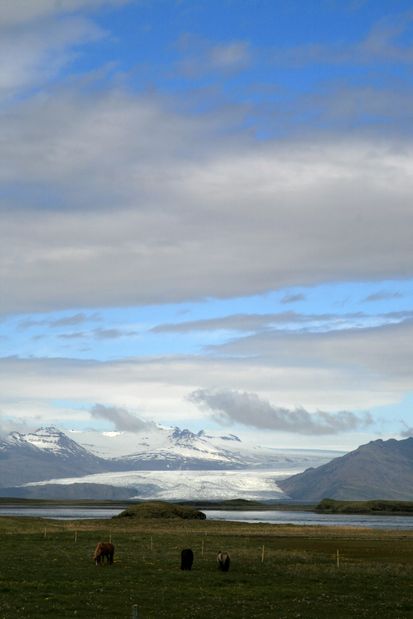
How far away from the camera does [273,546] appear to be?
81438mm

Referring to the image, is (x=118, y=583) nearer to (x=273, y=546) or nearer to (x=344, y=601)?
(x=344, y=601)

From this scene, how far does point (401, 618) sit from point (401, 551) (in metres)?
47.5

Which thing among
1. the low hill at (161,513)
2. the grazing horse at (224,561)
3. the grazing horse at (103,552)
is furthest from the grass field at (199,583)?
the low hill at (161,513)

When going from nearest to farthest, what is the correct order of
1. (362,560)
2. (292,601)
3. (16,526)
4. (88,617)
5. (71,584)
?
(88,617) → (292,601) → (71,584) → (362,560) → (16,526)

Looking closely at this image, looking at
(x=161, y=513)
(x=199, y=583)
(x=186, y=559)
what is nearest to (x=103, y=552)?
(x=186, y=559)

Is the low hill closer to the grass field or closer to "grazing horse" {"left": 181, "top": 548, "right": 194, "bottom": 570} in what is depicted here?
the grass field

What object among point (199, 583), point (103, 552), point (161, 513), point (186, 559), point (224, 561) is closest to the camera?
point (199, 583)

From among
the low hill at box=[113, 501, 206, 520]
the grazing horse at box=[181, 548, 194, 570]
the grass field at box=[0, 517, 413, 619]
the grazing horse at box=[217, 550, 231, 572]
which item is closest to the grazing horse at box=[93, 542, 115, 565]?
the grass field at box=[0, 517, 413, 619]

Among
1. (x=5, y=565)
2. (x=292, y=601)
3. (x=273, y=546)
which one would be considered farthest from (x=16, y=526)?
(x=292, y=601)

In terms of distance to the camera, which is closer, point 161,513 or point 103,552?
point 103,552

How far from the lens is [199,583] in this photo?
45406 millimetres

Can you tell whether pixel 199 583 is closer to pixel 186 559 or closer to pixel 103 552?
pixel 186 559

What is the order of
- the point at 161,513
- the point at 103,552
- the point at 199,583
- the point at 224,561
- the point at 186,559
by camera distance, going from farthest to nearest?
the point at 161,513 → the point at 103,552 → the point at 224,561 → the point at 186,559 → the point at 199,583

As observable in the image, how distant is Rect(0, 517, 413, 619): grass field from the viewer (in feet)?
118
